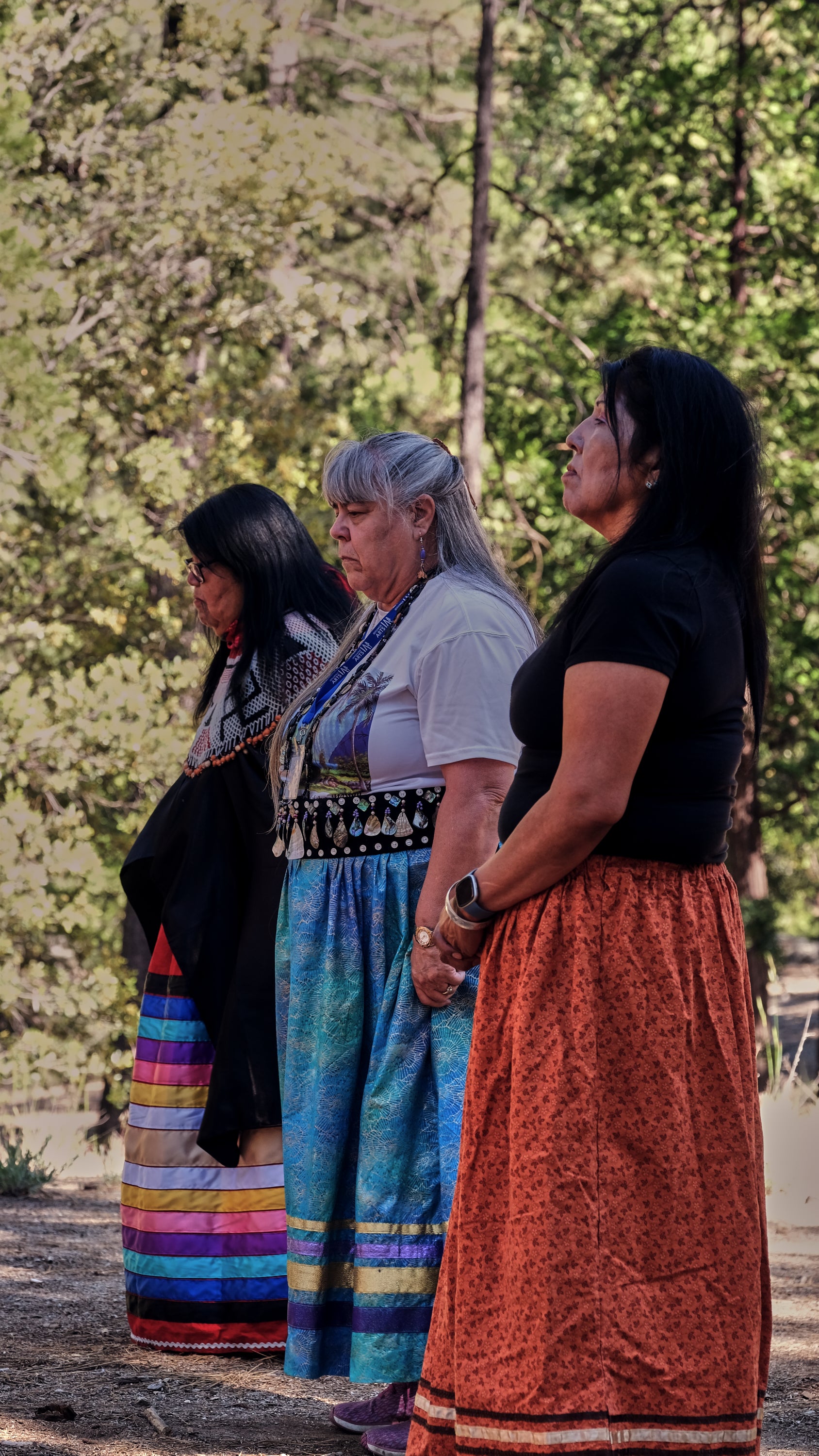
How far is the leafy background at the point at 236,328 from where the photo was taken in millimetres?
9500

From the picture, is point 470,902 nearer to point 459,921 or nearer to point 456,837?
point 459,921

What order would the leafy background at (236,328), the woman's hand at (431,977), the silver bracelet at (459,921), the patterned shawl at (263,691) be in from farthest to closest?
1. the leafy background at (236,328)
2. the patterned shawl at (263,691)
3. the woman's hand at (431,977)
4. the silver bracelet at (459,921)

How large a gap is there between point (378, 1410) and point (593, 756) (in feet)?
5.62

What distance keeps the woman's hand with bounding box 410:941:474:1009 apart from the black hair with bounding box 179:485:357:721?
1136 mm

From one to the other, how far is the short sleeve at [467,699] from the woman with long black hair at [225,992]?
0.92m

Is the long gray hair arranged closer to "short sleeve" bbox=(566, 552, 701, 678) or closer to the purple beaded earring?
the purple beaded earring

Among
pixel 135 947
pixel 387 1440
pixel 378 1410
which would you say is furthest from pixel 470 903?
pixel 135 947

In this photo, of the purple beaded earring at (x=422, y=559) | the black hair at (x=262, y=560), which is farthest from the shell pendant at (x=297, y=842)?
the black hair at (x=262, y=560)

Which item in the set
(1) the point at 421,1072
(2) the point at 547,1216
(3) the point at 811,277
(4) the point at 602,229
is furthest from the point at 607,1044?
(4) the point at 602,229

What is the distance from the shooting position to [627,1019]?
1.98 meters

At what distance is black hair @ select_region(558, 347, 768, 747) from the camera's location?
6.85 feet

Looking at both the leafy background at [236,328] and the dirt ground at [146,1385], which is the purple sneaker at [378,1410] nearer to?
the dirt ground at [146,1385]

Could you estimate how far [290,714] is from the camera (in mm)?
2951

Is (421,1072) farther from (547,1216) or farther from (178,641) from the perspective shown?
(178,641)
